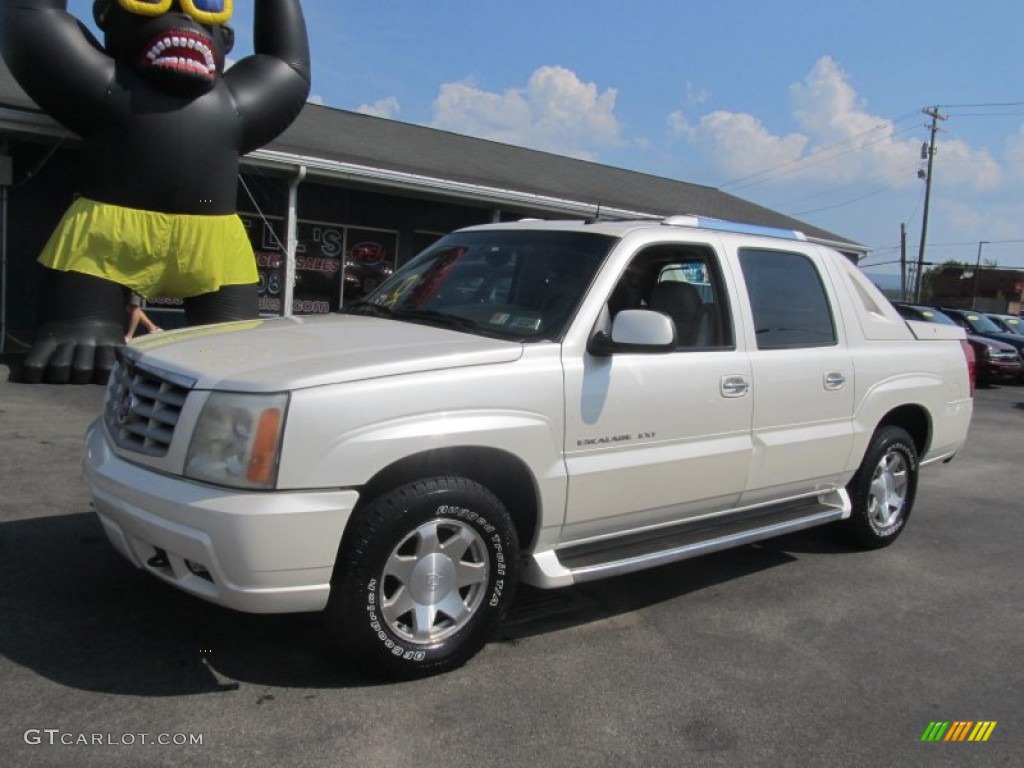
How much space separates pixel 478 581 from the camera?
3.38 meters

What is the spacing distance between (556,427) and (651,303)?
121 cm

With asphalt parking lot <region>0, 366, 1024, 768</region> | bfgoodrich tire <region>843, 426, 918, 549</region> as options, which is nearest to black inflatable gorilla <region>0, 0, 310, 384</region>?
asphalt parking lot <region>0, 366, 1024, 768</region>

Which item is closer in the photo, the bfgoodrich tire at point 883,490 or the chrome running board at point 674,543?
the chrome running board at point 674,543

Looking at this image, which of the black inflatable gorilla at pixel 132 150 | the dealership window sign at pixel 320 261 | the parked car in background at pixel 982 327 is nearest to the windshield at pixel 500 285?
the black inflatable gorilla at pixel 132 150

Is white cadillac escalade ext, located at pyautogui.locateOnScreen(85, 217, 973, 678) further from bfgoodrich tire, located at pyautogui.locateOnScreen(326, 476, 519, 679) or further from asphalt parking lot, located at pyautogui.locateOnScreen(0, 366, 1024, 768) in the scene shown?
asphalt parking lot, located at pyautogui.locateOnScreen(0, 366, 1024, 768)

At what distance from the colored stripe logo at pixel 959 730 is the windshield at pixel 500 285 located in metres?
2.10

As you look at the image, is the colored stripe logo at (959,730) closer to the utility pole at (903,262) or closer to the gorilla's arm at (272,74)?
the gorilla's arm at (272,74)

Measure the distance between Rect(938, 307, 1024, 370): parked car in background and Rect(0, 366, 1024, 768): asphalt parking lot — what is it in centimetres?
1572

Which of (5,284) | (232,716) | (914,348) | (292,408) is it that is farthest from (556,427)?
(5,284)

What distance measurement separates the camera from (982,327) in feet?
64.9

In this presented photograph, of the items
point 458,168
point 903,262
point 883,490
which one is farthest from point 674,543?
point 903,262

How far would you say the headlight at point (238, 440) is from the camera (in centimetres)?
286

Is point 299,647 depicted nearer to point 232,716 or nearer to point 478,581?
point 232,716

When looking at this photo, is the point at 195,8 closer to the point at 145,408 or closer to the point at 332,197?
the point at 332,197
